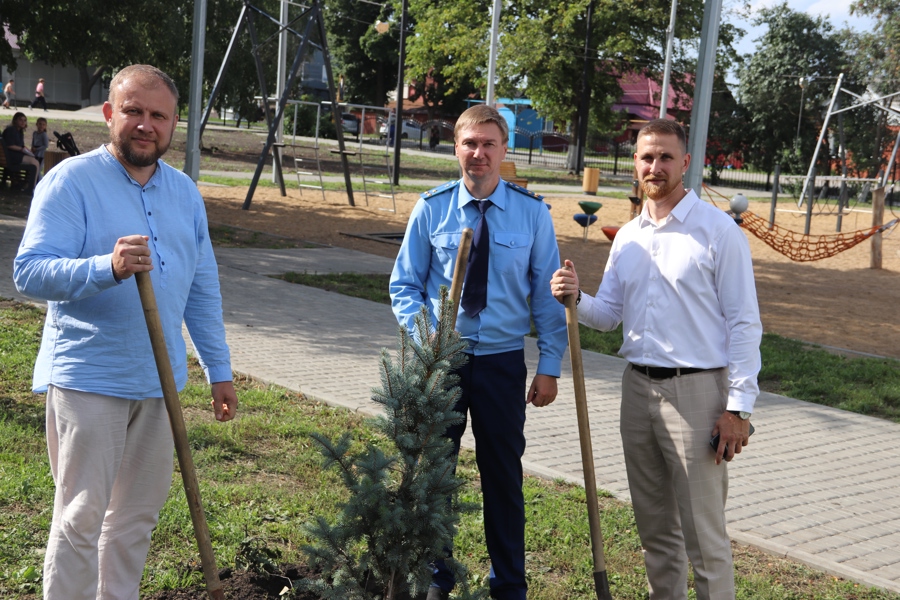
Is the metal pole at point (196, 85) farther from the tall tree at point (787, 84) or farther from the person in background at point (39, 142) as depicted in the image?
the tall tree at point (787, 84)

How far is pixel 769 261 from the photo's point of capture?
18.4 metres

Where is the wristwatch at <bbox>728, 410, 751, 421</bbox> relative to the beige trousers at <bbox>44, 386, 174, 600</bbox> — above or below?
above

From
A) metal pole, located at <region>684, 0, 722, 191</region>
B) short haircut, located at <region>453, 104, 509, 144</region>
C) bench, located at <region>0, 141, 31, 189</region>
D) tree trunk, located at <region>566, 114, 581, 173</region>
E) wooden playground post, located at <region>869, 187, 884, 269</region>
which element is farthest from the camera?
tree trunk, located at <region>566, 114, 581, 173</region>

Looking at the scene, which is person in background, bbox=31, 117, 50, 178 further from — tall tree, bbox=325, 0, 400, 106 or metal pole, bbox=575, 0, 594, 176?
tall tree, bbox=325, 0, 400, 106

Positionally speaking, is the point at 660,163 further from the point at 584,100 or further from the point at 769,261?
the point at 584,100

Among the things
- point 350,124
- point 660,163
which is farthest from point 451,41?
point 660,163

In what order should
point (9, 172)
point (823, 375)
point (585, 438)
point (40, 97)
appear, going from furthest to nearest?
point (40, 97), point (9, 172), point (823, 375), point (585, 438)

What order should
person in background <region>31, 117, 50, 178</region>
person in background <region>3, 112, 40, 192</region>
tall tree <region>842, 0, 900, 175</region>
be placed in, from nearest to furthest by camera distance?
person in background <region>3, 112, 40, 192</region>
person in background <region>31, 117, 50, 178</region>
tall tree <region>842, 0, 900, 175</region>

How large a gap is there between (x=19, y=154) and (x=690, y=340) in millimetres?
17465

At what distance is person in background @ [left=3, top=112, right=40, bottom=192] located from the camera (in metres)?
18.2

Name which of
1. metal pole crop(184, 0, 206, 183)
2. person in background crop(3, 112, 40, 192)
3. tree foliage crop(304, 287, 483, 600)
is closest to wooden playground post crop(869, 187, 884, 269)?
metal pole crop(184, 0, 206, 183)

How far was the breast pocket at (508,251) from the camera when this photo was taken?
150 inches

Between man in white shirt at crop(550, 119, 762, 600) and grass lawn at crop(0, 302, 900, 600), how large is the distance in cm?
78

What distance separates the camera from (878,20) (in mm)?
40906
